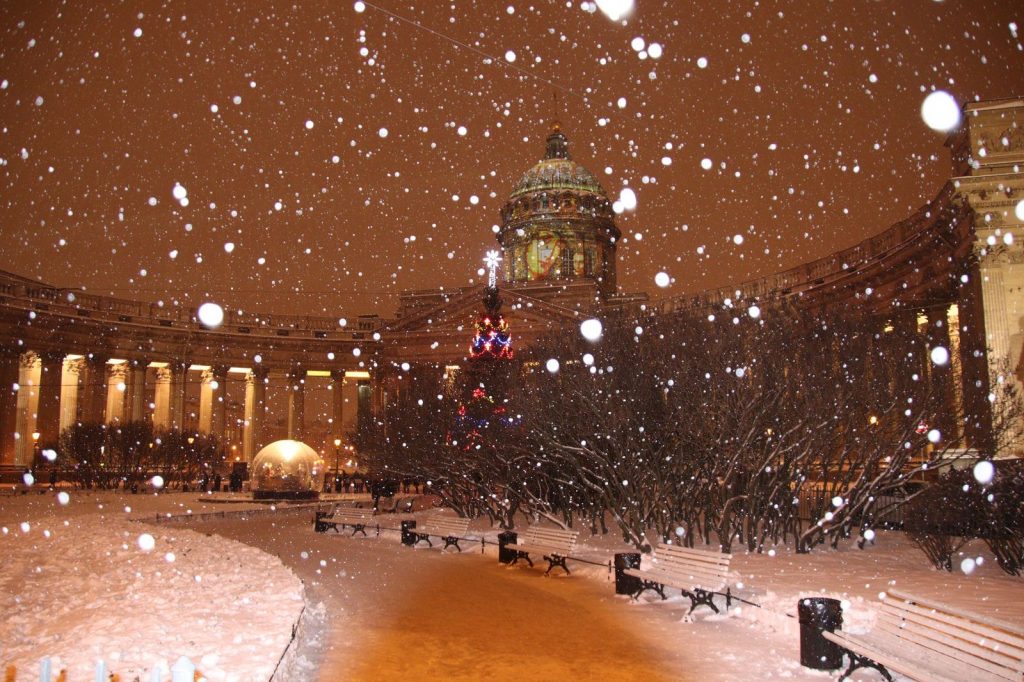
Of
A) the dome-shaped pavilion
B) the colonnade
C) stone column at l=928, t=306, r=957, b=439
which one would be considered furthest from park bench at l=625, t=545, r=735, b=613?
the dome-shaped pavilion

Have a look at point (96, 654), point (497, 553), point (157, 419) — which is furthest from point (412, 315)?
→ point (96, 654)

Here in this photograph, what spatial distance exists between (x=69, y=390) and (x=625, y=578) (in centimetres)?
5272


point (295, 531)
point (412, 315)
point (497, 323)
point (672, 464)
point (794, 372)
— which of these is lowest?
point (295, 531)

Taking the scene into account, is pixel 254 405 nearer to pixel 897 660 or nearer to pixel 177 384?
pixel 177 384

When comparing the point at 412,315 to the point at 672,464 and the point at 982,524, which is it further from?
the point at 982,524

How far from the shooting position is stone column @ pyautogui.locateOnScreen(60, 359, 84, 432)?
181 ft

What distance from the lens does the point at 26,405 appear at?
173ft

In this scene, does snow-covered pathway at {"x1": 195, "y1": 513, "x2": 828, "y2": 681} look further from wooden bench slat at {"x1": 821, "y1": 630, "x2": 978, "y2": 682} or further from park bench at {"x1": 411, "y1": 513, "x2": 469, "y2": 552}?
park bench at {"x1": 411, "y1": 513, "x2": 469, "y2": 552}

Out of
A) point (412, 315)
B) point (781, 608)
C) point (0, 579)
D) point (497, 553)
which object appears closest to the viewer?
point (781, 608)

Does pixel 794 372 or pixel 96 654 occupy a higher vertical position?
pixel 794 372

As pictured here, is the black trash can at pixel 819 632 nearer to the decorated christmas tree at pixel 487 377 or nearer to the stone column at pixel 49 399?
the decorated christmas tree at pixel 487 377

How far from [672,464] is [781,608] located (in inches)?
295

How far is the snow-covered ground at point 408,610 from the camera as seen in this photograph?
8930mm

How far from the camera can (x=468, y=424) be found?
85.6 ft
